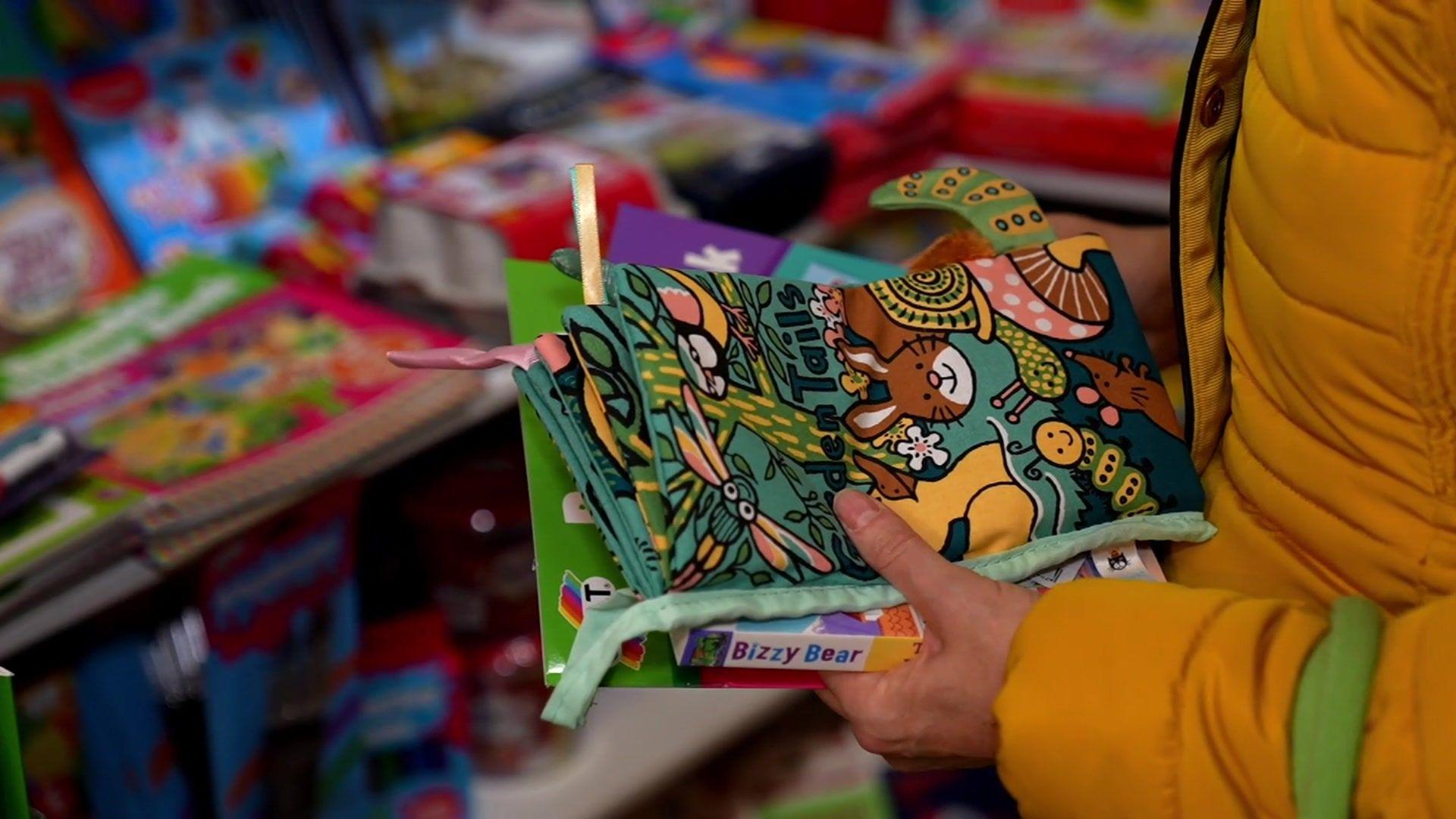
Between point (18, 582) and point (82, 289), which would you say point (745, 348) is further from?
point (82, 289)

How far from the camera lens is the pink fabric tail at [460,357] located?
25.5 inches

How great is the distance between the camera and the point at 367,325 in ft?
3.78

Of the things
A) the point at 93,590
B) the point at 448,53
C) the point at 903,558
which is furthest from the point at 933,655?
the point at 448,53

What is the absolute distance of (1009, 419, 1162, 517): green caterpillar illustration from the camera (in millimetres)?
691

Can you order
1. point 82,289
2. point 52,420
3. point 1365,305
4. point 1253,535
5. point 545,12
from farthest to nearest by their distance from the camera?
point 545,12
point 82,289
point 52,420
point 1253,535
point 1365,305

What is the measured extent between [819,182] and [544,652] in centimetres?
85

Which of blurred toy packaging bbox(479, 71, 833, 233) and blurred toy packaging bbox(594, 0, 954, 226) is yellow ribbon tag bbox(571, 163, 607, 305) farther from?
blurred toy packaging bbox(594, 0, 954, 226)

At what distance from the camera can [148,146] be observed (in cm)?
126

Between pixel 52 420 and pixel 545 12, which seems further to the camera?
pixel 545 12

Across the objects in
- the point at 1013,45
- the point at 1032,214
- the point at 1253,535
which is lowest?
the point at 1013,45

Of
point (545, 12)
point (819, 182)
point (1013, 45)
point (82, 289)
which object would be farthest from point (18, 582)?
point (1013, 45)

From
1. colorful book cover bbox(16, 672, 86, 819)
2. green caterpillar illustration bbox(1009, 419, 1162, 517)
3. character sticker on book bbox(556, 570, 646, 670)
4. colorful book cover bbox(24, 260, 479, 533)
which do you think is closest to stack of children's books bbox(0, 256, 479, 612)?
colorful book cover bbox(24, 260, 479, 533)

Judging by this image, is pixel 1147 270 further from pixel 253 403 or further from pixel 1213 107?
pixel 253 403

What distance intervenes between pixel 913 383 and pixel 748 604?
0.57 feet
